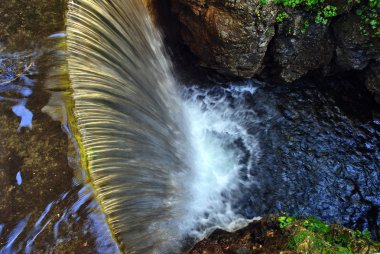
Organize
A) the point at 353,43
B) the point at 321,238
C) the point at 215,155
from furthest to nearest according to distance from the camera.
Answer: the point at 215,155 → the point at 353,43 → the point at 321,238

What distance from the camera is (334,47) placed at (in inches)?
205

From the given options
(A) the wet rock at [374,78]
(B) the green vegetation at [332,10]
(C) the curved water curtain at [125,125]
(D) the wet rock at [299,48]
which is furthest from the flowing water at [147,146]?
(B) the green vegetation at [332,10]

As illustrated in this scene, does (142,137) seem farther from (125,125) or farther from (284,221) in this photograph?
(284,221)

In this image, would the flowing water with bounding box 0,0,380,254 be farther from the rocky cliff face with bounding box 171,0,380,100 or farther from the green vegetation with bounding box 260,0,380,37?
the green vegetation with bounding box 260,0,380,37

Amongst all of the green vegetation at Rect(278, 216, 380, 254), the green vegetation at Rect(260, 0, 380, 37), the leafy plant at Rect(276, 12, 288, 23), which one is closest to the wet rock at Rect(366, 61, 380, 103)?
the green vegetation at Rect(260, 0, 380, 37)

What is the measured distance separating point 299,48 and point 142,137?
9.20 ft

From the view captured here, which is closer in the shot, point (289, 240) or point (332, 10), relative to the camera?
point (289, 240)

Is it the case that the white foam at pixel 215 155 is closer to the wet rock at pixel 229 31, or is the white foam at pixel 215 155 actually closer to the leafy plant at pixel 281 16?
the wet rock at pixel 229 31

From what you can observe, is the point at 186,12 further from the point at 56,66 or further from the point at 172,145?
the point at 56,66

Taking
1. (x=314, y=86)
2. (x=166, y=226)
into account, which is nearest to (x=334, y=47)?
(x=314, y=86)

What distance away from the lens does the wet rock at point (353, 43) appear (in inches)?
188

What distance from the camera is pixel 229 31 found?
4723mm

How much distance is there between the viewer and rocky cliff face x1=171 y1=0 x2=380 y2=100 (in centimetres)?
464

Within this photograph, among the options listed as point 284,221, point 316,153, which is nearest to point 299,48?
point 316,153
